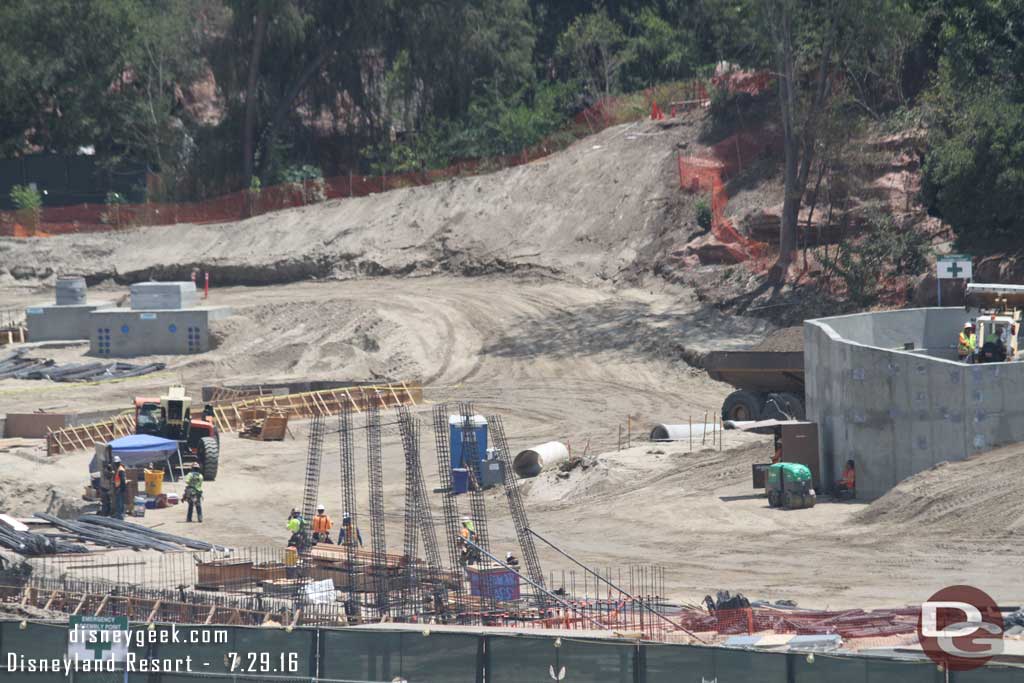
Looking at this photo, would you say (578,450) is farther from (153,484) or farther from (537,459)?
(153,484)

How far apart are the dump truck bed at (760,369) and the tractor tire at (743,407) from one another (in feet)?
1.00

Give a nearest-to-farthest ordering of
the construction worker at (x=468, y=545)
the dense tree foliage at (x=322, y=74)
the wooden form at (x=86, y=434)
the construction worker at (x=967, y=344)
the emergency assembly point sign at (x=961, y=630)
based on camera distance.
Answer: the emergency assembly point sign at (x=961, y=630)
the construction worker at (x=468, y=545)
the construction worker at (x=967, y=344)
the wooden form at (x=86, y=434)
the dense tree foliage at (x=322, y=74)

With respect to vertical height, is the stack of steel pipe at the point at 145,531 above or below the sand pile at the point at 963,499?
below

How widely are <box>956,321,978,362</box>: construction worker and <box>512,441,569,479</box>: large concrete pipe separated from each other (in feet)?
29.7

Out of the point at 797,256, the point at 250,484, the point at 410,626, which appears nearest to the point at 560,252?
the point at 797,256

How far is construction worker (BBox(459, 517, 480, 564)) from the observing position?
24625mm

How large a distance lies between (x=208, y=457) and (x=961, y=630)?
21969 mm

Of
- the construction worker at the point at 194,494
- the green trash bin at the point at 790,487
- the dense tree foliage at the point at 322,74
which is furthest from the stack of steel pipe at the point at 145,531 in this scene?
the dense tree foliage at the point at 322,74

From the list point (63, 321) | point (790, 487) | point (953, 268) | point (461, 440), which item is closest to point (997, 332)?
point (953, 268)

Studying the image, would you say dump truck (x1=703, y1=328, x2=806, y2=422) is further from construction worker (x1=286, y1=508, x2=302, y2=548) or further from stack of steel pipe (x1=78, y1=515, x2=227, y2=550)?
stack of steel pipe (x1=78, y1=515, x2=227, y2=550)

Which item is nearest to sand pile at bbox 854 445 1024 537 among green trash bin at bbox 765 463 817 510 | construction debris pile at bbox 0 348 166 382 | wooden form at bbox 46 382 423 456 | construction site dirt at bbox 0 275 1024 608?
construction site dirt at bbox 0 275 1024 608

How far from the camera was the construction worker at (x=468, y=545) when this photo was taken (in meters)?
24.6

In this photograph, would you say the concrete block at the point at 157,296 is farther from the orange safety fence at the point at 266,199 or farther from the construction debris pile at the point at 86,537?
the construction debris pile at the point at 86,537

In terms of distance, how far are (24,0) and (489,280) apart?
29922 millimetres
